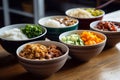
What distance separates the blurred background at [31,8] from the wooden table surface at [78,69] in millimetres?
2391

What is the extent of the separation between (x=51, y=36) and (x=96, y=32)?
24 centimetres

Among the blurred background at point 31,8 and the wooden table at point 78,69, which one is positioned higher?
the wooden table at point 78,69

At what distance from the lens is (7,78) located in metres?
1.02

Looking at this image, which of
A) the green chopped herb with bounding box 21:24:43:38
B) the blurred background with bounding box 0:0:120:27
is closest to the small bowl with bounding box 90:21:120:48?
the green chopped herb with bounding box 21:24:43:38

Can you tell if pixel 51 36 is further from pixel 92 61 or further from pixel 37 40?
pixel 92 61

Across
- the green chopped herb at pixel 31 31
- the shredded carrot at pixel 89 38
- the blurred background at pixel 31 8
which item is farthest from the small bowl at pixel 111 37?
the blurred background at pixel 31 8

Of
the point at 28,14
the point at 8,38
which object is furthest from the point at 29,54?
the point at 28,14

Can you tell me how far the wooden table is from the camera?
102 centimetres

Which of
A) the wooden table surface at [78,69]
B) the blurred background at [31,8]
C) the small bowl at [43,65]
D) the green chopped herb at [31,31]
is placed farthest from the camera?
the blurred background at [31,8]

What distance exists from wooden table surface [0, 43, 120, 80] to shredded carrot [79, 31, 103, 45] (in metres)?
0.10

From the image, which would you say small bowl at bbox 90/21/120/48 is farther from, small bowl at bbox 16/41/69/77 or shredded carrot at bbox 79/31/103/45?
small bowl at bbox 16/41/69/77

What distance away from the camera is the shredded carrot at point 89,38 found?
3.66 ft

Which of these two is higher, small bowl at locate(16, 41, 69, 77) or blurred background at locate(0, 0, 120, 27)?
small bowl at locate(16, 41, 69, 77)

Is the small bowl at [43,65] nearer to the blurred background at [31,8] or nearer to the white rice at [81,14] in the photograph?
the white rice at [81,14]
